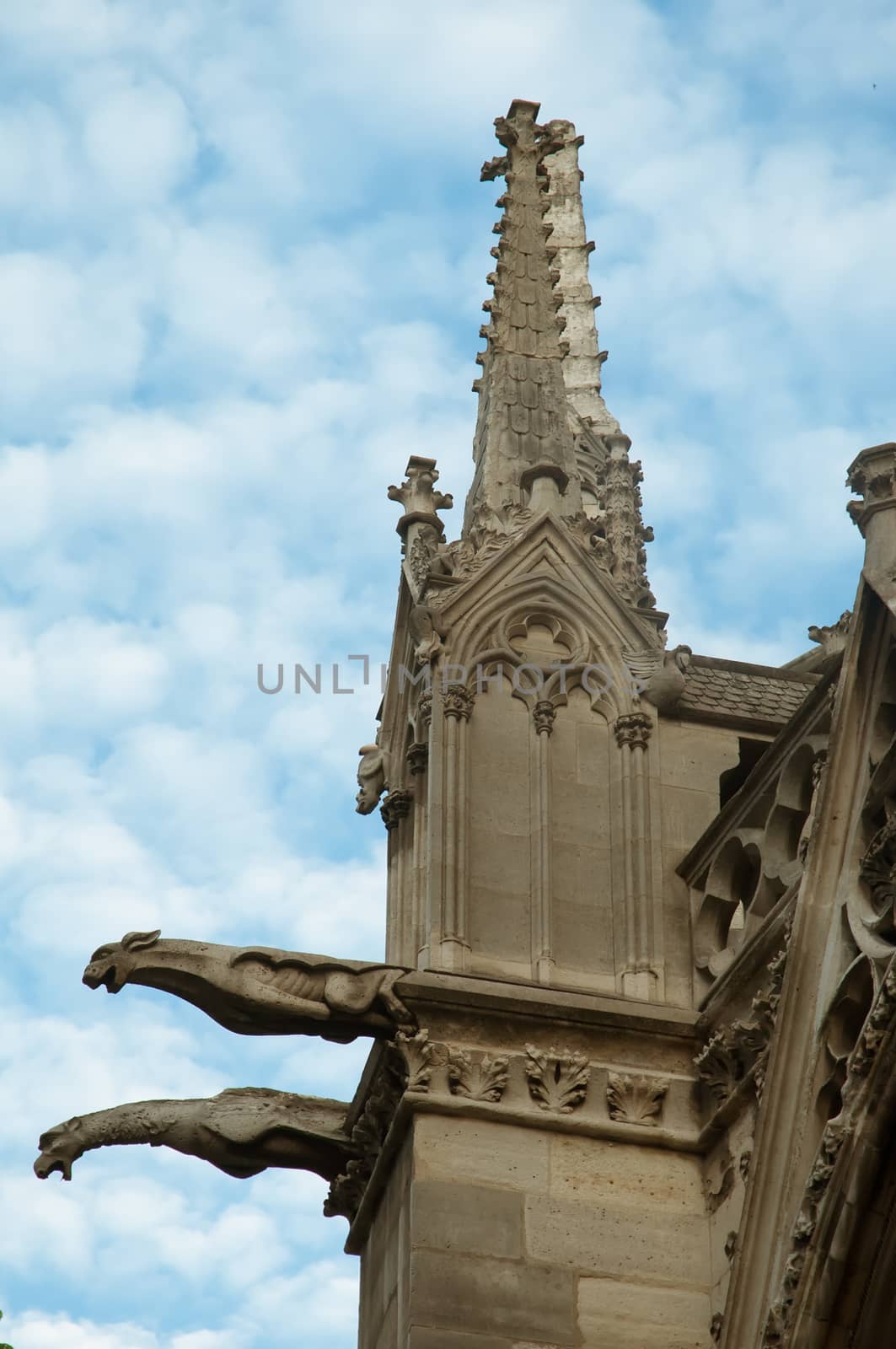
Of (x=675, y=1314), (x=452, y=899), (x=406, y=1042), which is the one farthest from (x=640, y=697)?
(x=675, y=1314)

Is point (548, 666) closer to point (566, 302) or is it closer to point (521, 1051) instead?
point (521, 1051)

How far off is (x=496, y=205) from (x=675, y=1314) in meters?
8.54

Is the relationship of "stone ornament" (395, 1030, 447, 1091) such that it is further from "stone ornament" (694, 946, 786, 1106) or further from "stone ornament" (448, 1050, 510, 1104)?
"stone ornament" (694, 946, 786, 1106)

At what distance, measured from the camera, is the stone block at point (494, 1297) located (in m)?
11.6

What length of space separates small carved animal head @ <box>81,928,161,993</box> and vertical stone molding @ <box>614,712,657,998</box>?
8.09ft

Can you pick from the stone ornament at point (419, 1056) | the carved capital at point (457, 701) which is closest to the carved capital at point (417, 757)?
A: the carved capital at point (457, 701)

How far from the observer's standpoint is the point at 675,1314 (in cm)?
1191

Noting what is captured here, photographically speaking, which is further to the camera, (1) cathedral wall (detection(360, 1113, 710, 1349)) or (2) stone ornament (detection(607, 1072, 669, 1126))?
(2) stone ornament (detection(607, 1072, 669, 1126))

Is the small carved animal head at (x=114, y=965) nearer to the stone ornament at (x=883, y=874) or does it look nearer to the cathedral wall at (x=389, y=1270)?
the cathedral wall at (x=389, y=1270)

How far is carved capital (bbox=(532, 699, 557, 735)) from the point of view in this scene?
46.2ft

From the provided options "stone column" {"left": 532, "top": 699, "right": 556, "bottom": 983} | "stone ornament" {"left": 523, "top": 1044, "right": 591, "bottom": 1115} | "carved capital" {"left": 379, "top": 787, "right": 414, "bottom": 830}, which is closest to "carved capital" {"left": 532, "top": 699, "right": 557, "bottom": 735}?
"stone column" {"left": 532, "top": 699, "right": 556, "bottom": 983}

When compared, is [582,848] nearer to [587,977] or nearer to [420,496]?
[587,977]

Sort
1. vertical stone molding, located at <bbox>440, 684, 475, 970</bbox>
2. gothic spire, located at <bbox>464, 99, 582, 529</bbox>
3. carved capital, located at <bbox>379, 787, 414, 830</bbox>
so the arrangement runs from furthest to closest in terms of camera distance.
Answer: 1. gothic spire, located at <bbox>464, 99, 582, 529</bbox>
2. carved capital, located at <bbox>379, 787, 414, 830</bbox>
3. vertical stone molding, located at <bbox>440, 684, 475, 970</bbox>

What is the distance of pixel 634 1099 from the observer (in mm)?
12523
